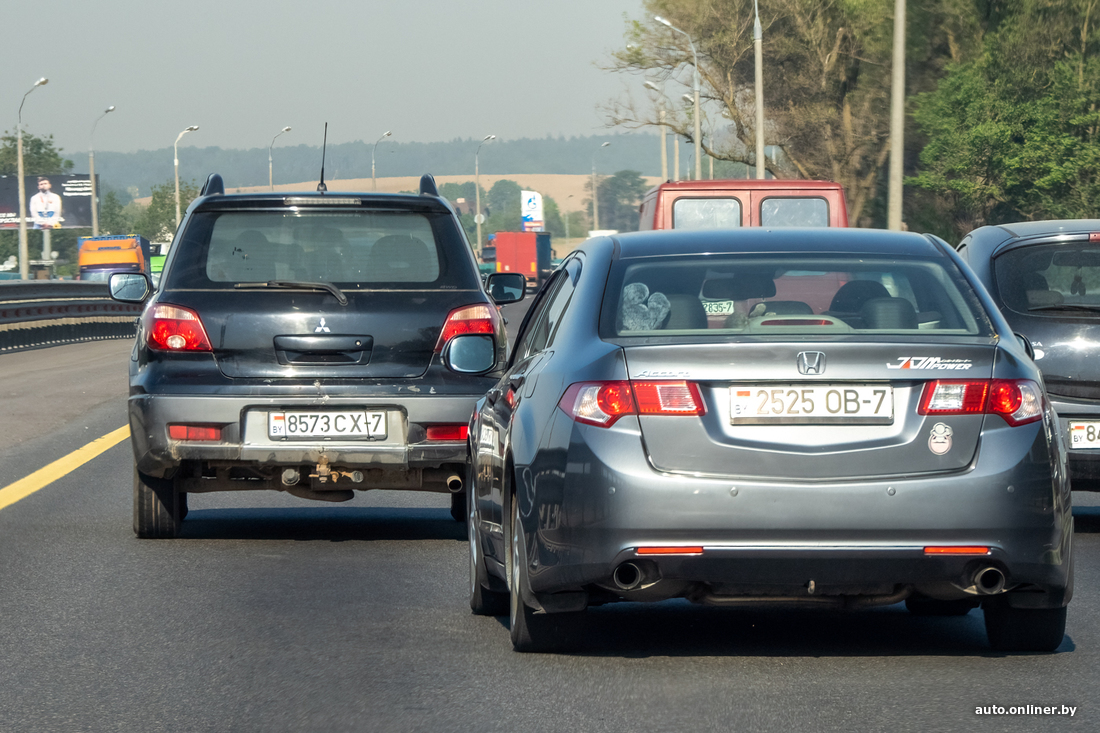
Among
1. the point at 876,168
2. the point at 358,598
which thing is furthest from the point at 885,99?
the point at 358,598

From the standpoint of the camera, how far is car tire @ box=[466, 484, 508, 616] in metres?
6.39

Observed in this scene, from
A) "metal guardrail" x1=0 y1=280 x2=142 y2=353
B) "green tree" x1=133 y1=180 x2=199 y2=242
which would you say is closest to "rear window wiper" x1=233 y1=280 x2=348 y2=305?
"metal guardrail" x1=0 y1=280 x2=142 y2=353

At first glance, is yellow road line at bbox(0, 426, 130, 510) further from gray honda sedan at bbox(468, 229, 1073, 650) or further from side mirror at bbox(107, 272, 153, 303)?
gray honda sedan at bbox(468, 229, 1073, 650)

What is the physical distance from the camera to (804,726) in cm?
468

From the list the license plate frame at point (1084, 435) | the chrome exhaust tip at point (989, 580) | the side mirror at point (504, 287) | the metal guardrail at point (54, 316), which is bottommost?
the metal guardrail at point (54, 316)

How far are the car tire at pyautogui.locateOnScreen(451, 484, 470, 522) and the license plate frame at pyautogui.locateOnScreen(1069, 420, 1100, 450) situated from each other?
3121 mm

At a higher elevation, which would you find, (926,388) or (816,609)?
(926,388)

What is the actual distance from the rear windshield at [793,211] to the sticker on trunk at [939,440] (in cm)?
1306

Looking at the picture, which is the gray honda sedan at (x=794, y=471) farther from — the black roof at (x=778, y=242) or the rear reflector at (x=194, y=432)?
the rear reflector at (x=194, y=432)

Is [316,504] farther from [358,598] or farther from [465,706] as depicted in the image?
[465,706]

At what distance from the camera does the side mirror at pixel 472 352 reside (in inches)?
324

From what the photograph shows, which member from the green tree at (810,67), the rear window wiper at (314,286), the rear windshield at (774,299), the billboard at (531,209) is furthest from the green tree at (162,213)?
the rear windshield at (774,299)

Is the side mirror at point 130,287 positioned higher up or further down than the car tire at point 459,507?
higher up

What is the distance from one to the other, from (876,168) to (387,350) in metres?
47.7
